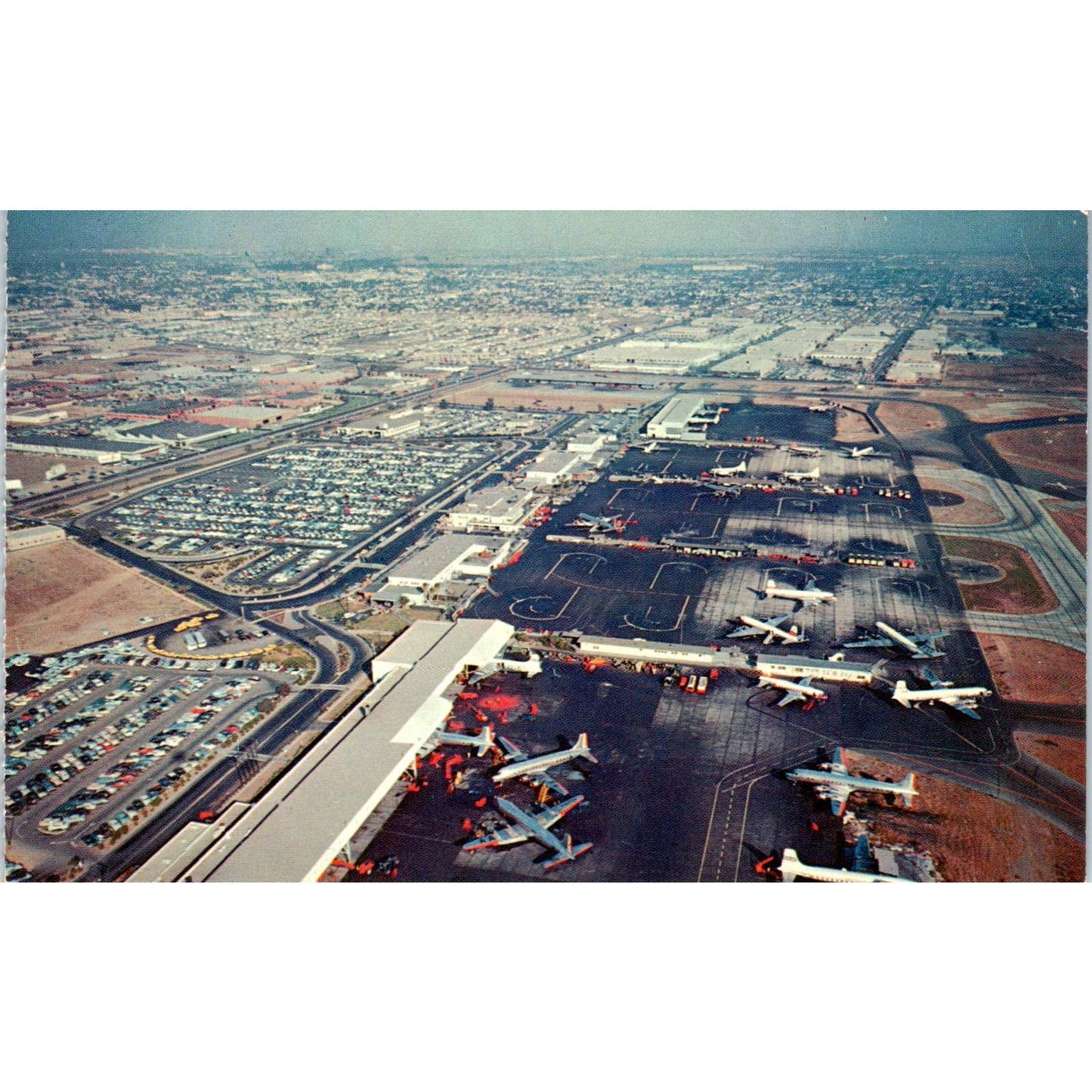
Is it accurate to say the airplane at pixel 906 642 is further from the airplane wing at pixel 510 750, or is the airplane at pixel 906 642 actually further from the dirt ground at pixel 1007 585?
the airplane wing at pixel 510 750

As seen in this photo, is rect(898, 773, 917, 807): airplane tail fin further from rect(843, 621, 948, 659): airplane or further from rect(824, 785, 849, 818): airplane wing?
rect(843, 621, 948, 659): airplane

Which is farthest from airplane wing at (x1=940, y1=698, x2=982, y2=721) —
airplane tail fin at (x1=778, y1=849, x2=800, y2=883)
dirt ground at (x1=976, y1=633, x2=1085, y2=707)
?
airplane tail fin at (x1=778, y1=849, x2=800, y2=883)

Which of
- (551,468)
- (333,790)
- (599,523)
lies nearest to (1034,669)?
(599,523)

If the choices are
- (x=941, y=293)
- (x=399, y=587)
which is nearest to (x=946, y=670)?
(x=399, y=587)

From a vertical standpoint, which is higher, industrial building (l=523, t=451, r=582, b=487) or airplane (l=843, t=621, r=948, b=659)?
industrial building (l=523, t=451, r=582, b=487)

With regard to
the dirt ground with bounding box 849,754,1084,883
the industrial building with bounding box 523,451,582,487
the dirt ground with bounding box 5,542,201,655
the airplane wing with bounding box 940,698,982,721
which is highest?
the industrial building with bounding box 523,451,582,487

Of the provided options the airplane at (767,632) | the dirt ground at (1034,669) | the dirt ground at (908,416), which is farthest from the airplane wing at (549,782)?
the dirt ground at (908,416)
